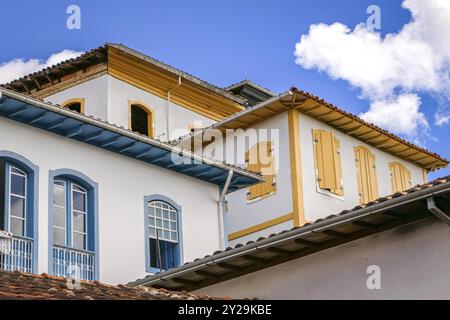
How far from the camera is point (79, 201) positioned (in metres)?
18.4

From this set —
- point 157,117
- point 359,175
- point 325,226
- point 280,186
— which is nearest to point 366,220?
point 325,226

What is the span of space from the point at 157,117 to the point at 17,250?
33.0 ft

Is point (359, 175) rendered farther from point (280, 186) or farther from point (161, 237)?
point (161, 237)

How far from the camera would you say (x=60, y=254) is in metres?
17.5

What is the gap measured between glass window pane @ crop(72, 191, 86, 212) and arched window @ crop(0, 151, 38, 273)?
3.42 ft

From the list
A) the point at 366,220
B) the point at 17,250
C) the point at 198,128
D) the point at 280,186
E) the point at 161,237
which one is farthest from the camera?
the point at 198,128

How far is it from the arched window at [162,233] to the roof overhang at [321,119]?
14.7ft

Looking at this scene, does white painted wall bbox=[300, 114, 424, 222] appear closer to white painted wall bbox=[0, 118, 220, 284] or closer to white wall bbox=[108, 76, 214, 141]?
white painted wall bbox=[0, 118, 220, 284]

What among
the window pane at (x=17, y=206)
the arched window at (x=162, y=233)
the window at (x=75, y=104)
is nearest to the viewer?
the window pane at (x=17, y=206)

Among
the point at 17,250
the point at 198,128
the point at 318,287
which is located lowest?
the point at 318,287

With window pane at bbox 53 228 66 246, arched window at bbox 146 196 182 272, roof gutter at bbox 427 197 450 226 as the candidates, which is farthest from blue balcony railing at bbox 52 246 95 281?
roof gutter at bbox 427 197 450 226

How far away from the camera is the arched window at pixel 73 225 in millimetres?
17562

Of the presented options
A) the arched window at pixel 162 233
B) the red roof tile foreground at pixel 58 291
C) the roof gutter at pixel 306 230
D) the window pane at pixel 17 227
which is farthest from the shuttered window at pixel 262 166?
the red roof tile foreground at pixel 58 291

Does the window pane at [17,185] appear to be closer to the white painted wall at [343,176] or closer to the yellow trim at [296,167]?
the yellow trim at [296,167]
